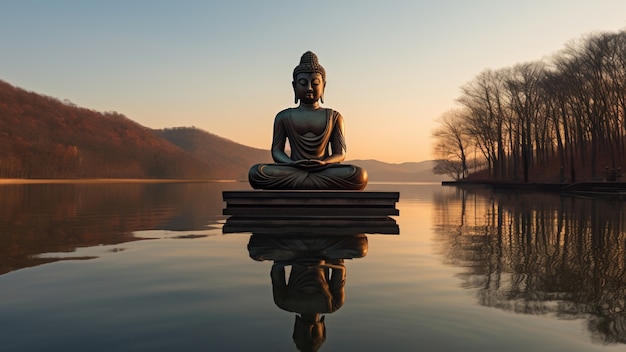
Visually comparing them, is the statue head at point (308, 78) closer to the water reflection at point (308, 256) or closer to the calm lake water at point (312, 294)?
the water reflection at point (308, 256)

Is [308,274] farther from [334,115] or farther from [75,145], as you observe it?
[75,145]

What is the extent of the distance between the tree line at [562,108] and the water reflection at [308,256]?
23674 millimetres

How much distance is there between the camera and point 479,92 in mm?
43562

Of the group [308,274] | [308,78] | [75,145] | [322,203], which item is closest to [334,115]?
[308,78]

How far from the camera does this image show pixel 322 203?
875cm

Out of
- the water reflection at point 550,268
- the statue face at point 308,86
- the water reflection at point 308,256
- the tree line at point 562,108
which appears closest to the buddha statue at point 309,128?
the statue face at point 308,86

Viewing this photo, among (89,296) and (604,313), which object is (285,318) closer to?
(89,296)

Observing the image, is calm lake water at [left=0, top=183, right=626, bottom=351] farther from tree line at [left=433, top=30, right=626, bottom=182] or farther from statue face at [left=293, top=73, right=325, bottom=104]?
tree line at [left=433, top=30, right=626, bottom=182]

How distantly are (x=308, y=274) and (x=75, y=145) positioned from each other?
370 ft

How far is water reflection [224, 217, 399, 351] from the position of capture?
2.90 meters

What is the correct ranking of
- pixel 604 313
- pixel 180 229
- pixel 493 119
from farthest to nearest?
pixel 493 119
pixel 180 229
pixel 604 313

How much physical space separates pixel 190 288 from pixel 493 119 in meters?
43.6

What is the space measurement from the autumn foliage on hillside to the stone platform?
75950 millimetres

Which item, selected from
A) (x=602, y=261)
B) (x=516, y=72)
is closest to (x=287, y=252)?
(x=602, y=261)
